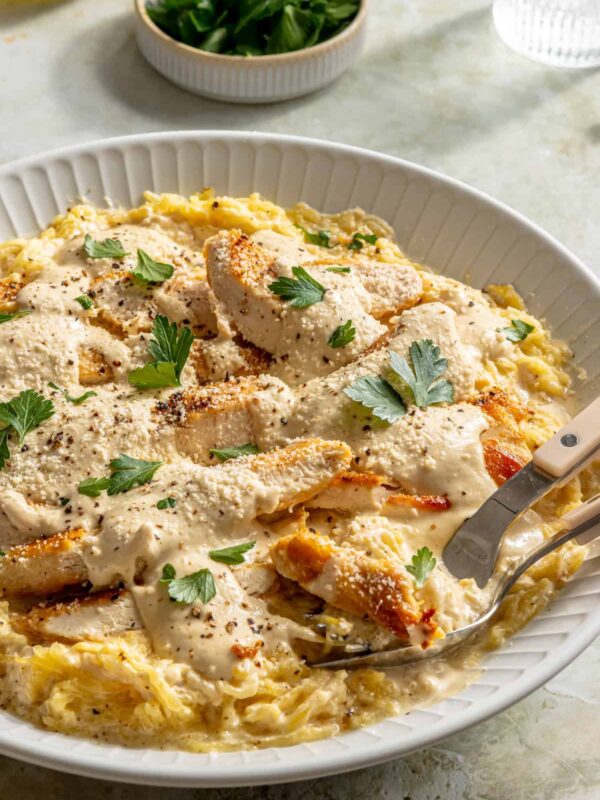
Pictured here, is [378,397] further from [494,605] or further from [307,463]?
[494,605]

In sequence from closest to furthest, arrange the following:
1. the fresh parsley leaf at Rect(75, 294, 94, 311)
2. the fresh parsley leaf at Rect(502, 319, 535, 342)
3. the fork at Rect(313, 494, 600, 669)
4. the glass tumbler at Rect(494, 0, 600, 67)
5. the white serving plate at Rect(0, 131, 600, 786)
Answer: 1. the fork at Rect(313, 494, 600, 669)
2. the fresh parsley leaf at Rect(75, 294, 94, 311)
3. the fresh parsley leaf at Rect(502, 319, 535, 342)
4. the white serving plate at Rect(0, 131, 600, 786)
5. the glass tumbler at Rect(494, 0, 600, 67)

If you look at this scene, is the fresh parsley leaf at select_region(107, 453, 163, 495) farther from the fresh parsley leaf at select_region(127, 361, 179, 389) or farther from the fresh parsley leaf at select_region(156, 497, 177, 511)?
the fresh parsley leaf at select_region(127, 361, 179, 389)

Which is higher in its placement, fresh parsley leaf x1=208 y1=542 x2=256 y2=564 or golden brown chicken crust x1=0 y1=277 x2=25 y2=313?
Result: fresh parsley leaf x1=208 y1=542 x2=256 y2=564

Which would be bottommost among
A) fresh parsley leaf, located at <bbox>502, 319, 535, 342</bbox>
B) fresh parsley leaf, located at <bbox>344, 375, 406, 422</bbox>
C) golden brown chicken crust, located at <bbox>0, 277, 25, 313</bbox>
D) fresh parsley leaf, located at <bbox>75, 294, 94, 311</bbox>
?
golden brown chicken crust, located at <bbox>0, 277, 25, 313</bbox>

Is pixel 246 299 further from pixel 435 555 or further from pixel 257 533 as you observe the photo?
pixel 435 555

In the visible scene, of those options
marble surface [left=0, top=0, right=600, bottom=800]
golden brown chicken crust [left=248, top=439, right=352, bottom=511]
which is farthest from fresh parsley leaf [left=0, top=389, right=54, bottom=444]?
marble surface [left=0, top=0, right=600, bottom=800]

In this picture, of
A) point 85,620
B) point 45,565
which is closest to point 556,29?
point 45,565

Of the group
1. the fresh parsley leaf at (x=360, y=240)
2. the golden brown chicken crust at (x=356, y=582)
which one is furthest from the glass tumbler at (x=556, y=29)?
the golden brown chicken crust at (x=356, y=582)

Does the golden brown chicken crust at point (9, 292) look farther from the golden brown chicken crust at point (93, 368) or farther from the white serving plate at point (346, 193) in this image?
the white serving plate at point (346, 193)
